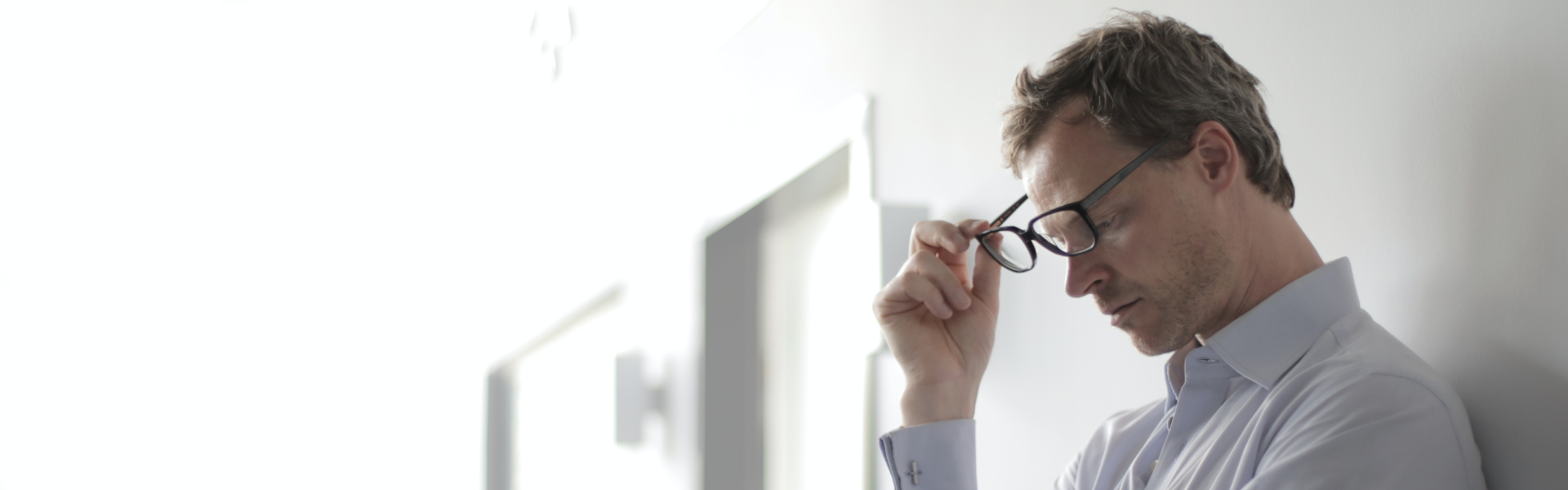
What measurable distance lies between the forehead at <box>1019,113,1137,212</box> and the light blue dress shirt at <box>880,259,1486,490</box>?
16 centimetres

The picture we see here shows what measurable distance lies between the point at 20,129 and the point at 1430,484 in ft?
15.9

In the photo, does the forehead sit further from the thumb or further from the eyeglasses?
the thumb

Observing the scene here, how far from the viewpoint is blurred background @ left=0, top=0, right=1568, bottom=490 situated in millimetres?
768

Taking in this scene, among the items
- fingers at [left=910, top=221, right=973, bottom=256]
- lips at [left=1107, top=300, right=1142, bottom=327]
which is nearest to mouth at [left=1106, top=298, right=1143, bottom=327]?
lips at [left=1107, top=300, right=1142, bottom=327]

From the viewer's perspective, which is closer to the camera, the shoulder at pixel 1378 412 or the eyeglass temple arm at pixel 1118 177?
the shoulder at pixel 1378 412

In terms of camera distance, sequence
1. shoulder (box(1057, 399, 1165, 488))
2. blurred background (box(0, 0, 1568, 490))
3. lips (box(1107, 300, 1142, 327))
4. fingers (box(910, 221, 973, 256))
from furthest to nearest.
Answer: fingers (box(910, 221, 973, 256)), shoulder (box(1057, 399, 1165, 488)), lips (box(1107, 300, 1142, 327)), blurred background (box(0, 0, 1568, 490))

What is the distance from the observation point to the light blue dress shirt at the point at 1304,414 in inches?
26.3

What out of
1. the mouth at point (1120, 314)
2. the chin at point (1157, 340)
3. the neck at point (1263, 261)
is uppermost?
the neck at point (1263, 261)

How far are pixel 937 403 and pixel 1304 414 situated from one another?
491 mm

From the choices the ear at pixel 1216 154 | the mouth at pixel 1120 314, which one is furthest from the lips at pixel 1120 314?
the ear at pixel 1216 154

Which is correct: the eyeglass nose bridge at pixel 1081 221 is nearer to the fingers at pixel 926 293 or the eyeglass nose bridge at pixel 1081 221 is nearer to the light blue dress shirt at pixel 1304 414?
the light blue dress shirt at pixel 1304 414

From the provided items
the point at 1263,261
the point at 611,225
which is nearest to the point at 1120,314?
the point at 1263,261

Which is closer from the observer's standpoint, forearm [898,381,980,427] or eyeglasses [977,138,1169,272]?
eyeglasses [977,138,1169,272]

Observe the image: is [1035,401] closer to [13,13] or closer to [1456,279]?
[1456,279]
